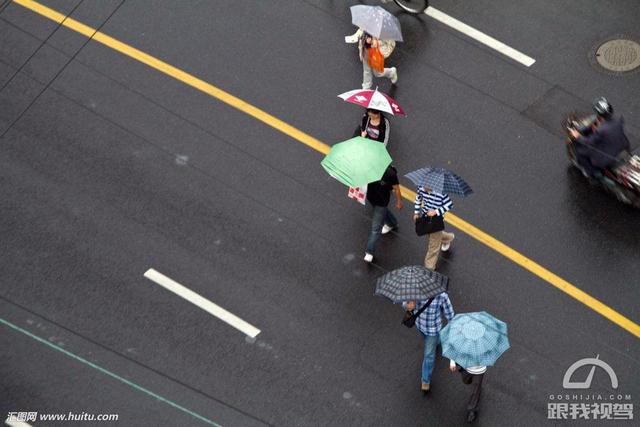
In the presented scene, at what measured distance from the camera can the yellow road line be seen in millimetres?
13359

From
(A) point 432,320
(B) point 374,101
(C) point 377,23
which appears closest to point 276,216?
(B) point 374,101

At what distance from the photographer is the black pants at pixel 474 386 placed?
11981 mm

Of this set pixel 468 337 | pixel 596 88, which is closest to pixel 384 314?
pixel 468 337

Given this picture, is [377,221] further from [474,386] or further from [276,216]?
[474,386]

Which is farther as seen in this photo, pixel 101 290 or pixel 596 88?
pixel 596 88

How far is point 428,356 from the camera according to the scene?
1224 centimetres

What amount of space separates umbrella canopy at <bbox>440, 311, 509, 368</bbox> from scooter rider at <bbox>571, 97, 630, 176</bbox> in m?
3.91

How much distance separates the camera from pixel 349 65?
16297 millimetres

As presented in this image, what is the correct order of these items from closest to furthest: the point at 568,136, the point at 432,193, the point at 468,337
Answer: the point at 468,337 < the point at 432,193 < the point at 568,136

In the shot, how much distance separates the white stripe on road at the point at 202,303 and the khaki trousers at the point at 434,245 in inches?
93.0

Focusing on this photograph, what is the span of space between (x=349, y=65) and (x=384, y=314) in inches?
181

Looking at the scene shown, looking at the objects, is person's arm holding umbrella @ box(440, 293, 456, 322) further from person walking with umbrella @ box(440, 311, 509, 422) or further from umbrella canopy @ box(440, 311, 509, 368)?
umbrella canopy @ box(440, 311, 509, 368)

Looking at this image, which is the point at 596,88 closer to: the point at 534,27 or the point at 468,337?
the point at 534,27
